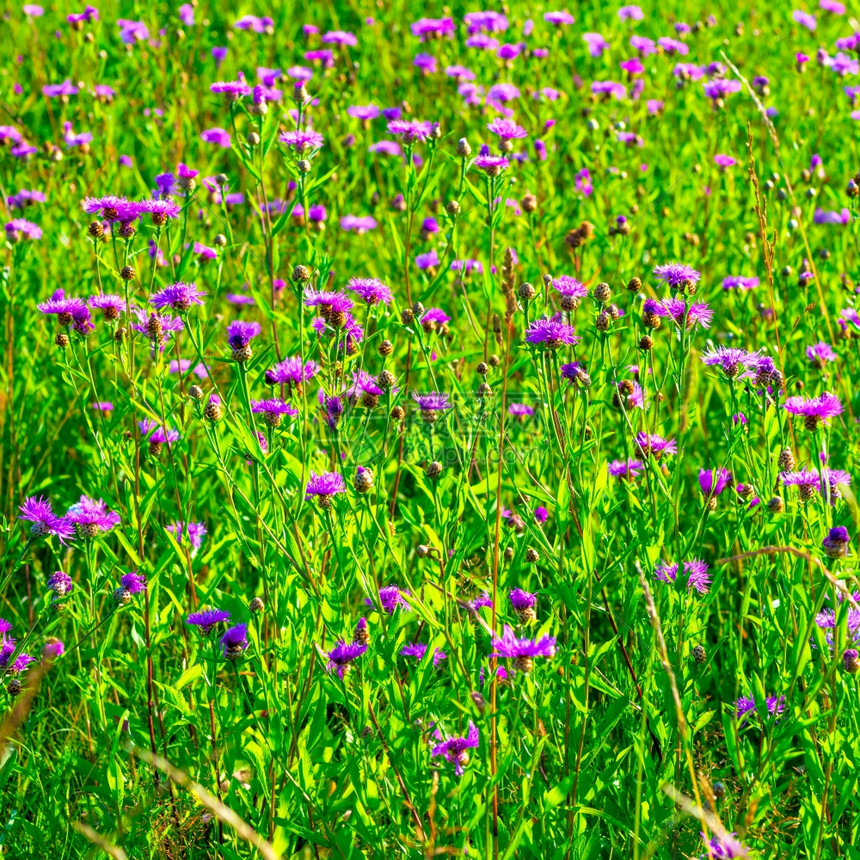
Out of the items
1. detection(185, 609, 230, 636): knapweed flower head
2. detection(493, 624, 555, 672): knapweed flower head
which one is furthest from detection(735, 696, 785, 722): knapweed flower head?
detection(185, 609, 230, 636): knapweed flower head

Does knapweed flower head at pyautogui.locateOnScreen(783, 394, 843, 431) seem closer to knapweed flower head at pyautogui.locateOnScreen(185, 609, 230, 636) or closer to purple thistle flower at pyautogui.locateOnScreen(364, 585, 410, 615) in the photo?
purple thistle flower at pyautogui.locateOnScreen(364, 585, 410, 615)

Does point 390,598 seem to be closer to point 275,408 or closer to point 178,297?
point 275,408

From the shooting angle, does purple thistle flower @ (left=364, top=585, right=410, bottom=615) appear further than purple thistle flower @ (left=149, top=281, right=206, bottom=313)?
No

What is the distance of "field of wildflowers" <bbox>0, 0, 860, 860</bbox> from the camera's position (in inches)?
61.3

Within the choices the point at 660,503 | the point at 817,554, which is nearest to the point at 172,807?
the point at 660,503

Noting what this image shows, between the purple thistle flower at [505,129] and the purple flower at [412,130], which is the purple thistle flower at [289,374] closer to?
the purple flower at [412,130]

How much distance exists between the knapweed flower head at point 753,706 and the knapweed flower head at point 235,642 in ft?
2.82

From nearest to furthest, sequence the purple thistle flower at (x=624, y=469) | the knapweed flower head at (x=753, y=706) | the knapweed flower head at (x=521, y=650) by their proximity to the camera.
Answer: the knapweed flower head at (x=521, y=650) < the knapweed flower head at (x=753, y=706) < the purple thistle flower at (x=624, y=469)

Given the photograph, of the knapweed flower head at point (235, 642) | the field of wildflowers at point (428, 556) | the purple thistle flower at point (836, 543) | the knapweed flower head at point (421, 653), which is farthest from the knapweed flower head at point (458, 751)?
the purple thistle flower at point (836, 543)

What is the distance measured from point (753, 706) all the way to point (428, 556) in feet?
2.17

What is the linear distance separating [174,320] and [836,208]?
2853 millimetres

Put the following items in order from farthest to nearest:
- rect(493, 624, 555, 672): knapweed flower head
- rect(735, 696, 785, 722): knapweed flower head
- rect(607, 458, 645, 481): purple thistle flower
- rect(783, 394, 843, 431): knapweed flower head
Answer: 1. rect(607, 458, 645, 481): purple thistle flower
2. rect(783, 394, 843, 431): knapweed flower head
3. rect(735, 696, 785, 722): knapweed flower head
4. rect(493, 624, 555, 672): knapweed flower head

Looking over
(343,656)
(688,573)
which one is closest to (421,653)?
(343,656)

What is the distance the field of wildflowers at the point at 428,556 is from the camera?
61.3 inches
